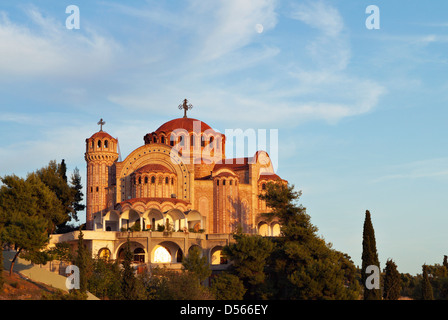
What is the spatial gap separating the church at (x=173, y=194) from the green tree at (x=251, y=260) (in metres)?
9.66

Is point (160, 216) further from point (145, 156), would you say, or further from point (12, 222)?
point (12, 222)

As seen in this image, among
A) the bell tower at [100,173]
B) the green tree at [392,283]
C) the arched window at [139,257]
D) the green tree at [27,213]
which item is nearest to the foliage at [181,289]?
the green tree at [27,213]

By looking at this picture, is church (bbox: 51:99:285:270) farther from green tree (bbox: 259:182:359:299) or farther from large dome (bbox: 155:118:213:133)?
green tree (bbox: 259:182:359:299)

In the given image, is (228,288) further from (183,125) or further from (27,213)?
(183,125)

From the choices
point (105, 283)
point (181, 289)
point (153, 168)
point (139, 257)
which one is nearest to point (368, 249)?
point (181, 289)

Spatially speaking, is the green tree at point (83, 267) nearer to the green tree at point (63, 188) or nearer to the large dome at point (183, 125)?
the green tree at point (63, 188)

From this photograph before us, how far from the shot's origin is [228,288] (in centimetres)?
4897

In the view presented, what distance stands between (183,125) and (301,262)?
1192 inches

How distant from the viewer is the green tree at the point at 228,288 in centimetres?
4847

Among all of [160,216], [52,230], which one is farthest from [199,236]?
[52,230]
